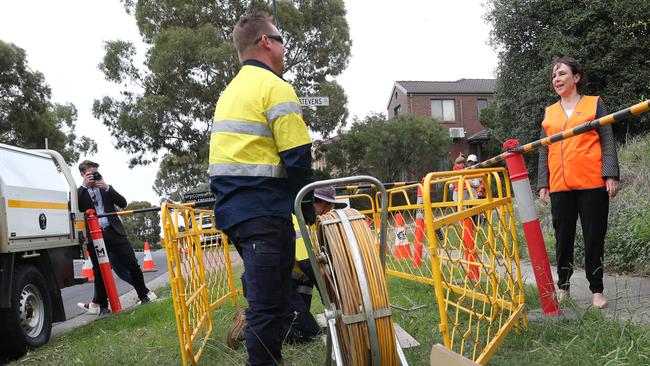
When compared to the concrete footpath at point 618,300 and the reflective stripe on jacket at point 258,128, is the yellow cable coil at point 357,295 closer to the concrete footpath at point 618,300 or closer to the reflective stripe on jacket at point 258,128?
the reflective stripe on jacket at point 258,128

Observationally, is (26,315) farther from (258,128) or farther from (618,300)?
(618,300)

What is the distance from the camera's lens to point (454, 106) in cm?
3669

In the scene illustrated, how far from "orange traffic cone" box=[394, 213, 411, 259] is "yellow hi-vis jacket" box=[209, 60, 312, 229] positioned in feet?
13.0

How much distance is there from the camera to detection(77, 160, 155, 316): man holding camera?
6.45 meters

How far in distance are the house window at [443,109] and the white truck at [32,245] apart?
1275 inches

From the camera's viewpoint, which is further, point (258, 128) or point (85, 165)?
point (85, 165)

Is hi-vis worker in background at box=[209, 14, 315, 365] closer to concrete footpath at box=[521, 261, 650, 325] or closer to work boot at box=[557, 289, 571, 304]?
concrete footpath at box=[521, 261, 650, 325]

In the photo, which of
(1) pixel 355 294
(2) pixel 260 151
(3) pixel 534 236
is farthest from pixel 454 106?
(1) pixel 355 294

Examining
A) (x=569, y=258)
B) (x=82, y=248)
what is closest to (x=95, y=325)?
(x=82, y=248)

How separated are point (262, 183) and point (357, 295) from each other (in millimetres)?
734

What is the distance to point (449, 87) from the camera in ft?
122

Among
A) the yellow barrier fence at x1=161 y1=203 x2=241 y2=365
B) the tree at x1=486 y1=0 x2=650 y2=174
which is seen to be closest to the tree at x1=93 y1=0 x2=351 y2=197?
the tree at x1=486 y1=0 x2=650 y2=174

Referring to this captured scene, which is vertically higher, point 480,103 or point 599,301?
point 480,103

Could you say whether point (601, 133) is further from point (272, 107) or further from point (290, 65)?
point (290, 65)
